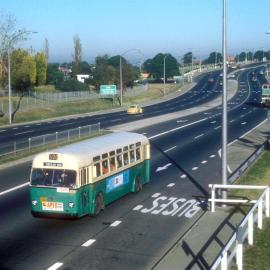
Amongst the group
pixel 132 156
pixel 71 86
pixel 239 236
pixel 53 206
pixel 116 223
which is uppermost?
pixel 132 156

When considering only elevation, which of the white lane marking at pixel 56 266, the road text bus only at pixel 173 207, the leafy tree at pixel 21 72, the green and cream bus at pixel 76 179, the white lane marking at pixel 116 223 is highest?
the leafy tree at pixel 21 72

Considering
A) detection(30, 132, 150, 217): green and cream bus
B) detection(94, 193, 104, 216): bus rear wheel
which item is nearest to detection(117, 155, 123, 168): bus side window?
detection(30, 132, 150, 217): green and cream bus

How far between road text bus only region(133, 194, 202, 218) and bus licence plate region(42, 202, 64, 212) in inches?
129

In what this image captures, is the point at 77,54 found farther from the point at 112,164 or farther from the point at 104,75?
the point at 112,164

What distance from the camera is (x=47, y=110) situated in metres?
76.6

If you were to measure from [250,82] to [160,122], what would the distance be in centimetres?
8919

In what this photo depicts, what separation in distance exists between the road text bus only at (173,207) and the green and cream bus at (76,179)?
1.30 m

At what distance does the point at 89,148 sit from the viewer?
63.2 feet

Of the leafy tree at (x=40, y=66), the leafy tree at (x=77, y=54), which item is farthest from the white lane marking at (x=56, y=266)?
the leafy tree at (x=77, y=54)

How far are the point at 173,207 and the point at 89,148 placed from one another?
3.57 m

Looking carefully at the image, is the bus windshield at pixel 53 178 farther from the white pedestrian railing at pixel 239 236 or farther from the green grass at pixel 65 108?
the green grass at pixel 65 108

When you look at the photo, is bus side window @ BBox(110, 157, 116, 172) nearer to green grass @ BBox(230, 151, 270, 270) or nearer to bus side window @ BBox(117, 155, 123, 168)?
bus side window @ BBox(117, 155, 123, 168)

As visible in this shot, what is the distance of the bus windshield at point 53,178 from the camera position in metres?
17.6

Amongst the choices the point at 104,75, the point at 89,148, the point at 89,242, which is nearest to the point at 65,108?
the point at 104,75
